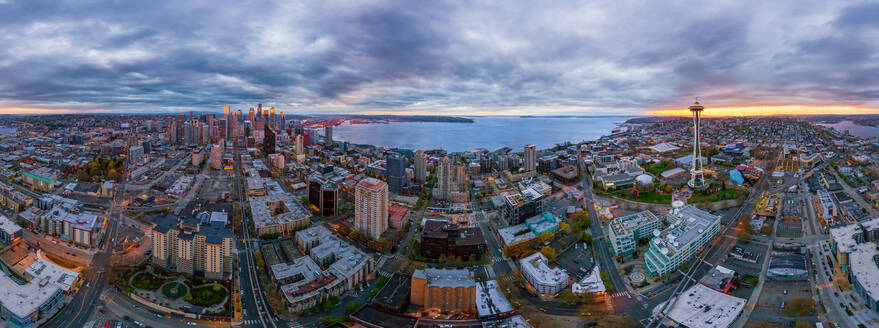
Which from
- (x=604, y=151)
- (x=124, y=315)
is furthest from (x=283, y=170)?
(x=604, y=151)

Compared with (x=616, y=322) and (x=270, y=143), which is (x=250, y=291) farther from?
(x=270, y=143)

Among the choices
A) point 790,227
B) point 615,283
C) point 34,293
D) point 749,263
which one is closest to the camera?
point 34,293

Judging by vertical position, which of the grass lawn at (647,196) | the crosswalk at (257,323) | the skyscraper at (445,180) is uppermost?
the skyscraper at (445,180)

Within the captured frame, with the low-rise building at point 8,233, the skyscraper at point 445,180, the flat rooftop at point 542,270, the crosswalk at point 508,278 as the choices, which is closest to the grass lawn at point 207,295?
the crosswalk at point 508,278

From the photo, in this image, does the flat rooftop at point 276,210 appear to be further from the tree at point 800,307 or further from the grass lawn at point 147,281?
the tree at point 800,307

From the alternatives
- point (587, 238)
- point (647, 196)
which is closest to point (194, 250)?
point (587, 238)

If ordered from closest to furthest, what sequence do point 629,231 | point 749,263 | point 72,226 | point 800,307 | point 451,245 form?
1. point 800,307
2. point 749,263
3. point 629,231
4. point 451,245
5. point 72,226

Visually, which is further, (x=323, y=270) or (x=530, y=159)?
(x=530, y=159)
